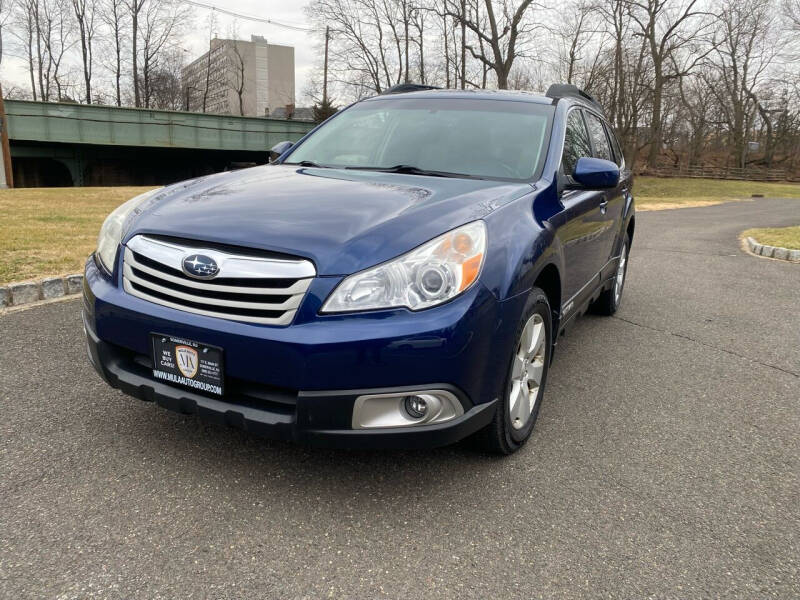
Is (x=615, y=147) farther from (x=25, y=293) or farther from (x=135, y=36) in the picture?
(x=135, y=36)

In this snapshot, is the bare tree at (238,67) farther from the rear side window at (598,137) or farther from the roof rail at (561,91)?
the roof rail at (561,91)

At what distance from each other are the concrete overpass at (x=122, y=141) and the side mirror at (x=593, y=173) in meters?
32.4

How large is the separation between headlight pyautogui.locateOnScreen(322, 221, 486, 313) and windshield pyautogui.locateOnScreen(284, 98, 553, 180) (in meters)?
1.09

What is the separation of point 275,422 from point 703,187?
40.5 m

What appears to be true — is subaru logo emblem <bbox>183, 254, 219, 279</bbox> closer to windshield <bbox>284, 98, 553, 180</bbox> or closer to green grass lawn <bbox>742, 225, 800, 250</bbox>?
windshield <bbox>284, 98, 553, 180</bbox>

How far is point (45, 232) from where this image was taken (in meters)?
8.05

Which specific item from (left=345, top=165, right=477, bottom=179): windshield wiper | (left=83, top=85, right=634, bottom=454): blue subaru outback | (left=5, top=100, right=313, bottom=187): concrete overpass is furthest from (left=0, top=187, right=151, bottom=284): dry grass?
(left=5, top=100, right=313, bottom=187): concrete overpass

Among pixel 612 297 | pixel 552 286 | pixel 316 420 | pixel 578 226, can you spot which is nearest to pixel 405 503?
pixel 316 420

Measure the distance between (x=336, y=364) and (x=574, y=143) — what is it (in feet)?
8.21

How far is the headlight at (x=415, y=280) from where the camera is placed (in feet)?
7.25

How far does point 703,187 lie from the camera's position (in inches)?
1471

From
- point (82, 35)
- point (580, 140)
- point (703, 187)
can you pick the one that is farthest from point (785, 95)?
point (580, 140)

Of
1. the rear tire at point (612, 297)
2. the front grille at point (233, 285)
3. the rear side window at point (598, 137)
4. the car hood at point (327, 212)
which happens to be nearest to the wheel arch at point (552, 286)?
the car hood at point (327, 212)

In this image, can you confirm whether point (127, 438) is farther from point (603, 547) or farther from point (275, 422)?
point (603, 547)
